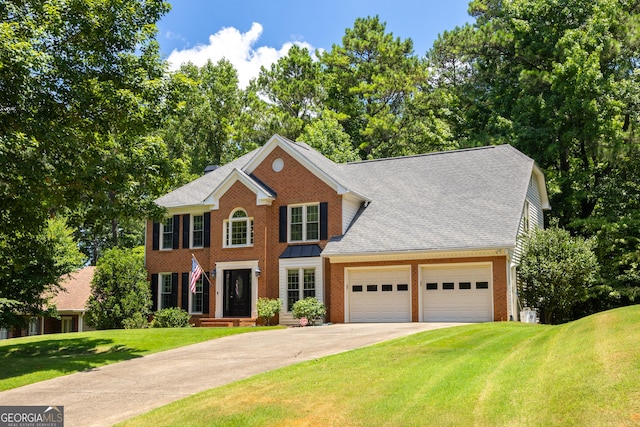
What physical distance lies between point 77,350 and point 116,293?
1086cm

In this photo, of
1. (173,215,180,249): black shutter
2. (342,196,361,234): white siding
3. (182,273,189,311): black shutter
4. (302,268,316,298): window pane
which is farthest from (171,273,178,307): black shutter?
(342,196,361,234): white siding

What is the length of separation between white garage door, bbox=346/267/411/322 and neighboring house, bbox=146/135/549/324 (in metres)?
0.04

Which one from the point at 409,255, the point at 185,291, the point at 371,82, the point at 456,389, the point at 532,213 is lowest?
the point at 456,389

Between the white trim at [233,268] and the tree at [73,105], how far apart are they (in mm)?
10286

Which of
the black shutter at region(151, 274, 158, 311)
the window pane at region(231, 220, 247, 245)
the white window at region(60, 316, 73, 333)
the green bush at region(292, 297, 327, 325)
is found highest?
the window pane at region(231, 220, 247, 245)

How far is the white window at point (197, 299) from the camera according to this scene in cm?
3141

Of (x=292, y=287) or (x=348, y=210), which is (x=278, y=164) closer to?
(x=348, y=210)

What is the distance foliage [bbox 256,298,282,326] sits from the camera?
2814cm

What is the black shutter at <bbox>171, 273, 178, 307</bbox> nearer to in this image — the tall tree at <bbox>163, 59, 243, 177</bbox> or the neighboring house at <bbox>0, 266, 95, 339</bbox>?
the neighboring house at <bbox>0, 266, 95, 339</bbox>

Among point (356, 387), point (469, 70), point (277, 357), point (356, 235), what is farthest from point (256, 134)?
point (356, 387)

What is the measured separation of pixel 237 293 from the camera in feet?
99.2

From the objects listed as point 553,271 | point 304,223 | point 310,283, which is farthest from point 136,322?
point 553,271

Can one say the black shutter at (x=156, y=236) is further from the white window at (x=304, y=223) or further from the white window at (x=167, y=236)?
the white window at (x=304, y=223)

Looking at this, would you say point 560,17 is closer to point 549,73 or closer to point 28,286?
point 549,73
